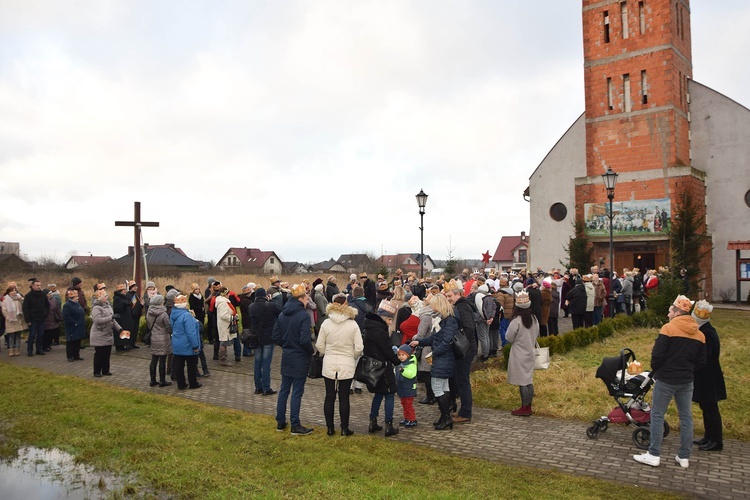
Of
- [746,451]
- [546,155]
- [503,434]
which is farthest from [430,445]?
[546,155]

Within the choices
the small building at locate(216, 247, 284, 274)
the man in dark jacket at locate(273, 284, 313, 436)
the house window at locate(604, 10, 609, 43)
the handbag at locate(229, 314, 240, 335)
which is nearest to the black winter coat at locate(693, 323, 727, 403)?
the man in dark jacket at locate(273, 284, 313, 436)

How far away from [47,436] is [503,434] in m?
6.32

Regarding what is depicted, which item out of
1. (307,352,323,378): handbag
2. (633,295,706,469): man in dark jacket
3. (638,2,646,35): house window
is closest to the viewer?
(633,295,706,469): man in dark jacket

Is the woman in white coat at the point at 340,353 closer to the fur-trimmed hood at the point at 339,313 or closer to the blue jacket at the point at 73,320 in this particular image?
the fur-trimmed hood at the point at 339,313

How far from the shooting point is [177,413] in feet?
28.6

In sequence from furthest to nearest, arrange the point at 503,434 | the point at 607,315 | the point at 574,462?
the point at 607,315 → the point at 503,434 → the point at 574,462

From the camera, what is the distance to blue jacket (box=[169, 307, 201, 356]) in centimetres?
1031

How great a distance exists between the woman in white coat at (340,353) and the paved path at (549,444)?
59 cm

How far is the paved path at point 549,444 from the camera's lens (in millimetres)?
Answer: 6113

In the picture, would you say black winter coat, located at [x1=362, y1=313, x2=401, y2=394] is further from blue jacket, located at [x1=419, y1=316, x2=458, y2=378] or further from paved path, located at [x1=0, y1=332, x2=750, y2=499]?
paved path, located at [x1=0, y1=332, x2=750, y2=499]

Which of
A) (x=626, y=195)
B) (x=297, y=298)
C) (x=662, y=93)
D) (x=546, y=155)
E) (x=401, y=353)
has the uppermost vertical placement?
(x=662, y=93)

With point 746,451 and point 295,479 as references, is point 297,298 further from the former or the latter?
point 746,451

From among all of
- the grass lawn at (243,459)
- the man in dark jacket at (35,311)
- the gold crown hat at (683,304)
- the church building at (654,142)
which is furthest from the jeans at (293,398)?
the church building at (654,142)

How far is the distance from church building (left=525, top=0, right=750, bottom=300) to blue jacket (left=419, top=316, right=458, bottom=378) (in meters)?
22.7
